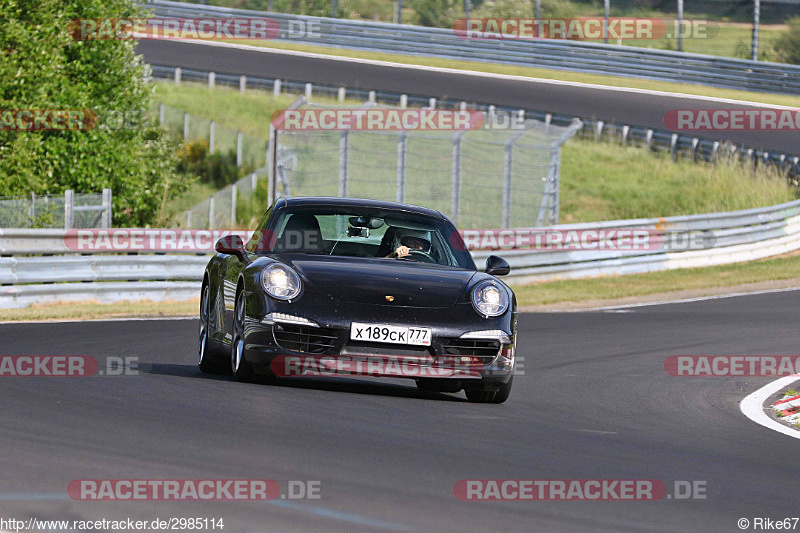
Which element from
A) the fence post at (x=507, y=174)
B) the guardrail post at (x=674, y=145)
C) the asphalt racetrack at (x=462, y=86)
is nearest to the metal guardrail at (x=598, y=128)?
the guardrail post at (x=674, y=145)

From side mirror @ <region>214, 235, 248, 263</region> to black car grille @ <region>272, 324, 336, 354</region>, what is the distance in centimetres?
110

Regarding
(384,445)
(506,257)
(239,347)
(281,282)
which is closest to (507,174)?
(506,257)

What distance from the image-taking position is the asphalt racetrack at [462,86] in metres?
37.2

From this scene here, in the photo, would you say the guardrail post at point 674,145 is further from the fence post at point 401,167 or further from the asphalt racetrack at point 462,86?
the fence post at point 401,167

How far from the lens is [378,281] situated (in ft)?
29.9

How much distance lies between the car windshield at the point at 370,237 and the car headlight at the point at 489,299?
2.58 ft

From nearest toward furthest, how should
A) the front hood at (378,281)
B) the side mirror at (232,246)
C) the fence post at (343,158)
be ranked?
the front hood at (378,281), the side mirror at (232,246), the fence post at (343,158)

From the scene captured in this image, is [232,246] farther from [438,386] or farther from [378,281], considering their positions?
[438,386]

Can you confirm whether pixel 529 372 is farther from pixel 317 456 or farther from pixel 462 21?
pixel 462 21

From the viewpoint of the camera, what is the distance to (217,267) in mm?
10781

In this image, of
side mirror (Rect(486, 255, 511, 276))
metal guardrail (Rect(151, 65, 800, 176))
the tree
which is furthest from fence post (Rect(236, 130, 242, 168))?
→ side mirror (Rect(486, 255, 511, 276))

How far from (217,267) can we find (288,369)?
2.02 meters

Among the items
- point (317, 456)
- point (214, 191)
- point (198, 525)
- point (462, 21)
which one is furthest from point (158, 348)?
point (462, 21)

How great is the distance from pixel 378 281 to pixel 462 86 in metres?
31.7
